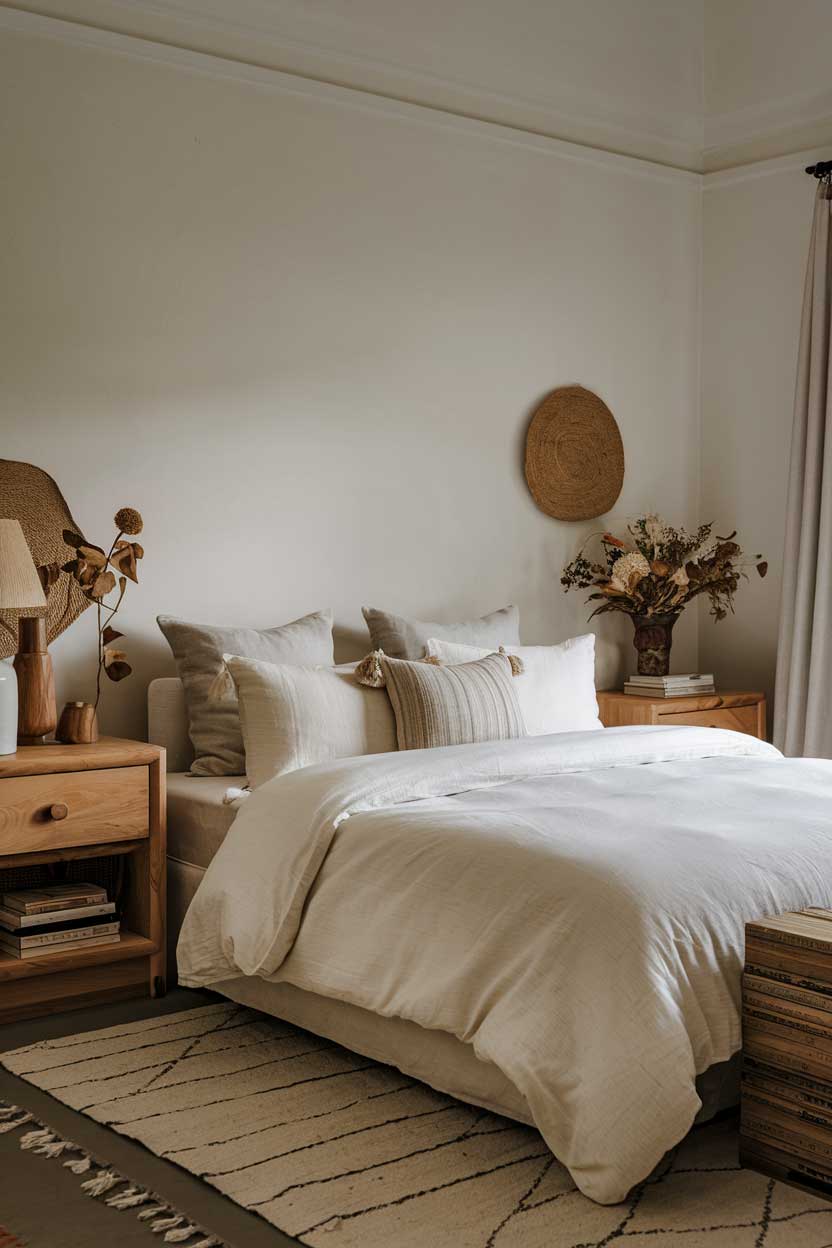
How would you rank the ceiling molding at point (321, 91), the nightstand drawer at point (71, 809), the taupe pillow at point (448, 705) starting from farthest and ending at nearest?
1. the ceiling molding at point (321, 91)
2. the taupe pillow at point (448, 705)
3. the nightstand drawer at point (71, 809)

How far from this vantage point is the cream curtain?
492cm

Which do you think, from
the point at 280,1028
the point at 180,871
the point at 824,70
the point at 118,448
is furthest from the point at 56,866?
the point at 824,70

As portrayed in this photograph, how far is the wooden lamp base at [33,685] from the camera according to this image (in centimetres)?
348

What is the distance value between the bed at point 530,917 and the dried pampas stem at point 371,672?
42cm

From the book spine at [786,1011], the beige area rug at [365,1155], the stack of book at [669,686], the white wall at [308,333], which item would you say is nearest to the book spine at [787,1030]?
the book spine at [786,1011]

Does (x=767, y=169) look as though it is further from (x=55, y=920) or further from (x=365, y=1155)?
(x=365, y=1155)

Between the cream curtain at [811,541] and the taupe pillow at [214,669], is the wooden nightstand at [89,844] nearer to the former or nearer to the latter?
the taupe pillow at [214,669]

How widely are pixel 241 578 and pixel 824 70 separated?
3009 mm

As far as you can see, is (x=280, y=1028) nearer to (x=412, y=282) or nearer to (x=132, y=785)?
(x=132, y=785)

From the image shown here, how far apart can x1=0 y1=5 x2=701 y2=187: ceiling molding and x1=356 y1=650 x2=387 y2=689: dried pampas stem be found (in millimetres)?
1961

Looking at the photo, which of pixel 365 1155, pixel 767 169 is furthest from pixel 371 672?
pixel 767 169

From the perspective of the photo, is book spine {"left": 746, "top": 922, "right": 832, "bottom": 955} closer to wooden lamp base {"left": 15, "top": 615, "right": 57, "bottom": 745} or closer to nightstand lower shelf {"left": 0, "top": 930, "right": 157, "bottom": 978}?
nightstand lower shelf {"left": 0, "top": 930, "right": 157, "bottom": 978}

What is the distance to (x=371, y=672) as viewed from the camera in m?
3.71

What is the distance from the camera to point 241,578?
4.21 metres
